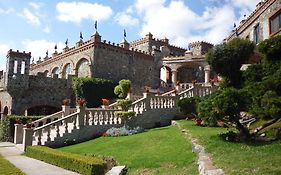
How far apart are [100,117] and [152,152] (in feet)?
27.6

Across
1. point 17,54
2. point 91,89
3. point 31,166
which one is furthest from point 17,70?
point 31,166

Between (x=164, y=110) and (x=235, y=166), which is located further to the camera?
(x=164, y=110)

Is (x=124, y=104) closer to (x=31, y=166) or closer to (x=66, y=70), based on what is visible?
(x=31, y=166)

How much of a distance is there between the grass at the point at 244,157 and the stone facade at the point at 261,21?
14.6 metres

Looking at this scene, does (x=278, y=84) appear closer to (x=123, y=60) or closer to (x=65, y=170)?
(x=65, y=170)

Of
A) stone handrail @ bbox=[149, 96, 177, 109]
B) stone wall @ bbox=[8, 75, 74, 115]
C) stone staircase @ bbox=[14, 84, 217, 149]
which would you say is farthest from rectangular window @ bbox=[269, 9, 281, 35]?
stone wall @ bbox=[8, 75, 74, 115]

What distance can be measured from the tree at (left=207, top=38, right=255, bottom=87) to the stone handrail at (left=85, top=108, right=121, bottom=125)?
7.74 m

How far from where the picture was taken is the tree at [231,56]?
67.1ft

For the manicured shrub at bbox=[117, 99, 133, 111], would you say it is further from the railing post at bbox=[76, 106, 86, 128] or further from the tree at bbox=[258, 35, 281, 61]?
the tree at bbox=[258, 35, 281, 61]

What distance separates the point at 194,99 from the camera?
20797 mm

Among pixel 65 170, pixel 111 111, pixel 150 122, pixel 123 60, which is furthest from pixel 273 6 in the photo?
pixel 65 170

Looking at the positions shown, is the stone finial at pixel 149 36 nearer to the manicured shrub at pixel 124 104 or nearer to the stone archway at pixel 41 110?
the stone archway at pixel 41 110

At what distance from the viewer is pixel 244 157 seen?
33.2ft

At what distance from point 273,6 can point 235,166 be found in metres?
20.4
